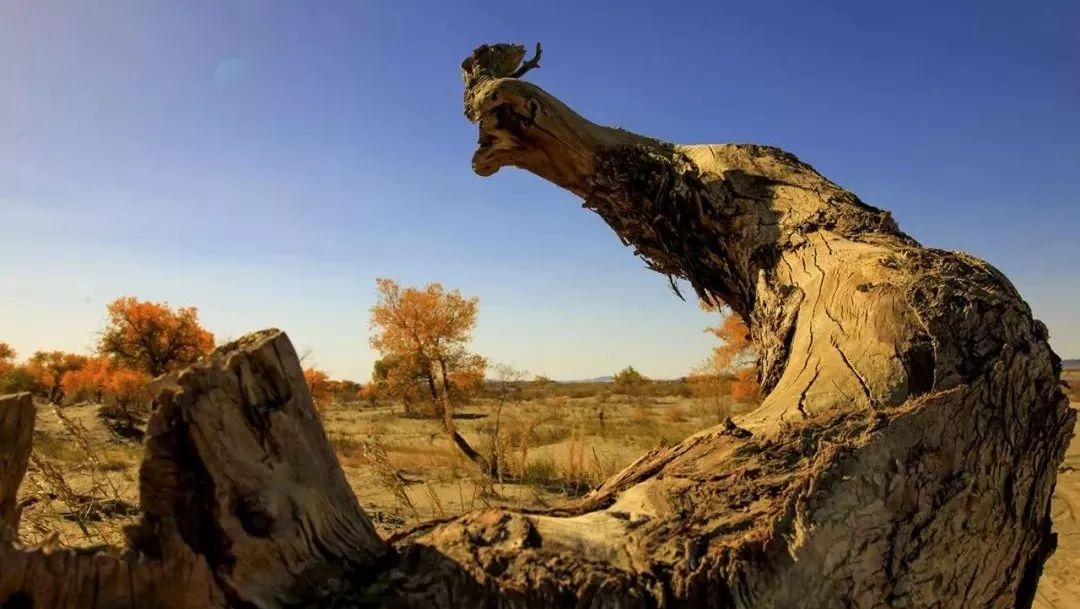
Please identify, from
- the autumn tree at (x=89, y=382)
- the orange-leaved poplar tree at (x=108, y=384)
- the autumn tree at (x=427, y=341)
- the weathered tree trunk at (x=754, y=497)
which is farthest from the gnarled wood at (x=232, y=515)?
the autumn tree at (x=89, y=382)

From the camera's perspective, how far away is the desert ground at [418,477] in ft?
8.87

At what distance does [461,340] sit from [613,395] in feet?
124

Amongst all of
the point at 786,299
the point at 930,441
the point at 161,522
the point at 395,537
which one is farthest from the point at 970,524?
the point at 161,522

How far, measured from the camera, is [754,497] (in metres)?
1.78

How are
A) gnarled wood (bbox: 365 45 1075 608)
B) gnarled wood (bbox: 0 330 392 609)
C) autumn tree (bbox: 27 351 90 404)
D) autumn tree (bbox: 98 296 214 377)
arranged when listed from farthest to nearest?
autumn tree (bbox: 27 351 90 404) < autumn tree (bbox: 98 296 214 377) < gnarled wood (bbox: 365 45 1075 608) < gnarled wood (bbox: 0 330 392 609)

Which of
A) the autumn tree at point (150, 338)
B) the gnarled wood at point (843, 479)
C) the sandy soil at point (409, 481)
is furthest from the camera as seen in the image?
the autumn tree at point (150, 338)

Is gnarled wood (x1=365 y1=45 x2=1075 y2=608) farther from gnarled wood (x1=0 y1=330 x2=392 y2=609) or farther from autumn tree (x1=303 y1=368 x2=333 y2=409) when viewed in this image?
autumn tree (x1=303 y1=368 x2=333 y2=409)

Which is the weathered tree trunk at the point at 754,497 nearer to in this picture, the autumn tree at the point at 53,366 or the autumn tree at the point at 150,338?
the autumn tree at the point at 150,338

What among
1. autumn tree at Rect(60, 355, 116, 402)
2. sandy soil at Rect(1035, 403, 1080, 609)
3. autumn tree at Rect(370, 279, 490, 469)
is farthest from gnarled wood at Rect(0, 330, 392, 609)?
autumn tree at Rect(60, 355, 116, 402)

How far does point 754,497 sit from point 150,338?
26.1m

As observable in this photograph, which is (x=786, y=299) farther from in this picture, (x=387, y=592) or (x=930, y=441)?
(x=387, y=592)

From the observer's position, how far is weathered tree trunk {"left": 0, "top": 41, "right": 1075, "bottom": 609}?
1.37 meters

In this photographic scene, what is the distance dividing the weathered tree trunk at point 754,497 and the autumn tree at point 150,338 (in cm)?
2454

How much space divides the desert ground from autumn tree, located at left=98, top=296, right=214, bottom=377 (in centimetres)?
244
